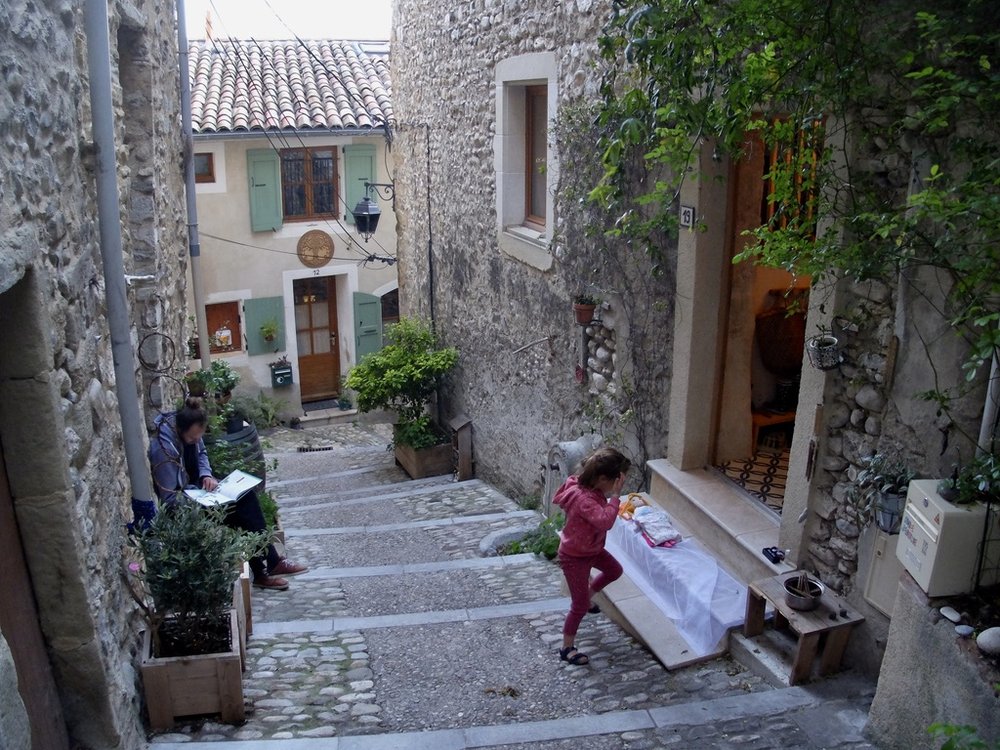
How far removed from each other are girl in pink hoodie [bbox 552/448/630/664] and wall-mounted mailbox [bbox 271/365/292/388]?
473 inches

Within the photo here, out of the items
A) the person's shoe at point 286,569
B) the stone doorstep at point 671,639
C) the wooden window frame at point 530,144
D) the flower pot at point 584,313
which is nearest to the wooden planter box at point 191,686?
the stone doorstep at point 671,639

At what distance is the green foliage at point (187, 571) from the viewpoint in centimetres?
371

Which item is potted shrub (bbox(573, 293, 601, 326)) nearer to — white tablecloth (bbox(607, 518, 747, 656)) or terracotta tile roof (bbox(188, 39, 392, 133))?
white tablecloth (bbox(607, 518, 747, 656))

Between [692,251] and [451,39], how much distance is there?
480 centimetres

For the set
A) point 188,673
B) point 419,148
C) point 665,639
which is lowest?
point 665,639

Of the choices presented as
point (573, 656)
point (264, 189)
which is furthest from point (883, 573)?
point (264, 189)

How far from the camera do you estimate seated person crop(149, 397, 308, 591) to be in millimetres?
4750

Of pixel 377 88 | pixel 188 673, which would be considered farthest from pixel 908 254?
pixel 377 88

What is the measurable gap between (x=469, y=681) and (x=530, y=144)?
5031 millimetres

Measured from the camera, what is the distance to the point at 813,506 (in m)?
4.34

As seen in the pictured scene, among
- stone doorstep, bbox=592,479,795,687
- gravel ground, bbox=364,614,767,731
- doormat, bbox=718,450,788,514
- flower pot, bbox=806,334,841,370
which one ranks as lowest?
gravel ground, bbox=364,614,767,731

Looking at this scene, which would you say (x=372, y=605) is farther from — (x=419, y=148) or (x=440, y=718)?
(x=419, y=148)

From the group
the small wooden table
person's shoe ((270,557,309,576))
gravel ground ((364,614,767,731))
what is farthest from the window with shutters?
the small wooden table

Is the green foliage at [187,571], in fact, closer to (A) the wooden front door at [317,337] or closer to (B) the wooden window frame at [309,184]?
(B) the wooden window frame at [309,184]
